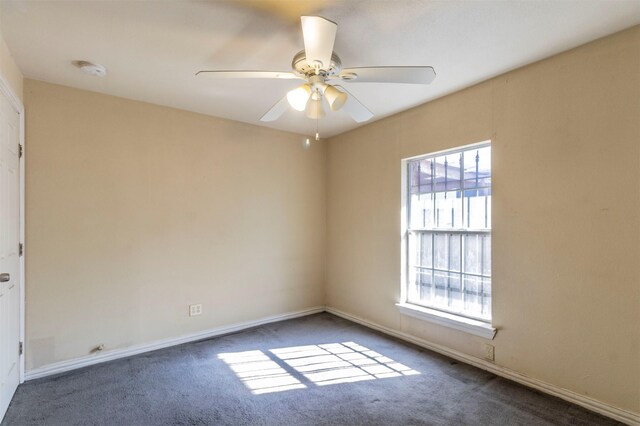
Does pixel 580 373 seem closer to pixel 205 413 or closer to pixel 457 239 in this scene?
pixel 457 239

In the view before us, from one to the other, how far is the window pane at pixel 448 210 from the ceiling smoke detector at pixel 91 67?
3.16 metres

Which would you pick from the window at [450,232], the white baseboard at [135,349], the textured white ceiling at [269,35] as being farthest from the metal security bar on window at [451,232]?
the white baseboard at [135,349]

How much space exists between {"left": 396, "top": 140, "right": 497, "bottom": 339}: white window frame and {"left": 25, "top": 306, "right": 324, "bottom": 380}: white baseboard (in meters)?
1.56

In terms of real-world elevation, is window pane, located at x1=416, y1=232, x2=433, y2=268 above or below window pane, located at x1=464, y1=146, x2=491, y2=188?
below

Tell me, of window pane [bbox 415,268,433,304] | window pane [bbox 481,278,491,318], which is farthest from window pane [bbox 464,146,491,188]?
window pane [bbox 415,268,433,304]

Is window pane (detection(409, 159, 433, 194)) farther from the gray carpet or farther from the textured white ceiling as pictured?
the gray carpet

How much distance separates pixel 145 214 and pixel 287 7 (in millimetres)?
2426

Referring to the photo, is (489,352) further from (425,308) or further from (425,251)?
(425,251)

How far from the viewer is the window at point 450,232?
2961 mm

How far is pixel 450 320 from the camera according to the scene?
3053 mm

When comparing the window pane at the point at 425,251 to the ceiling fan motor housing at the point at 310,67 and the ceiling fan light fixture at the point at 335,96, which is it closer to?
the ceiling fan light fixture at the point at 335,96

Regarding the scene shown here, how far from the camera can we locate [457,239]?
316 cm

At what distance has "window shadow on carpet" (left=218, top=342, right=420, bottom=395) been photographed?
265cm

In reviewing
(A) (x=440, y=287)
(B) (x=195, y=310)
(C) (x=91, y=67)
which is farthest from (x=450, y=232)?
(C) (x=91, y=67)
